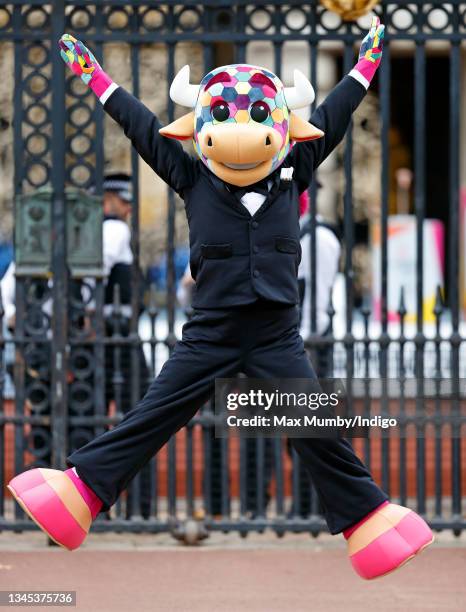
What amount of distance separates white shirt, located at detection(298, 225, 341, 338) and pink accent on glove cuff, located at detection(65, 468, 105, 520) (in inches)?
108

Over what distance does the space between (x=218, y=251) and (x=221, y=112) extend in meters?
0.53

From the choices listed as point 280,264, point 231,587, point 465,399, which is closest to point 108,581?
point 231,587

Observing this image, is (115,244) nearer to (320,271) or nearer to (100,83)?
(320,271)

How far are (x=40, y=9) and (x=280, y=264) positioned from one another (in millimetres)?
2789

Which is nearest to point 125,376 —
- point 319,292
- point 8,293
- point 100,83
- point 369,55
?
point 8,293

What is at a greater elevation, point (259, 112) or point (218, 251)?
point (259, 112)

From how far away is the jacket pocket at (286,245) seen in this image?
208 inches

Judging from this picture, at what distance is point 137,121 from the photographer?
536cm

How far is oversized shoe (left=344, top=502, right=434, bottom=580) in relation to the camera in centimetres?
513

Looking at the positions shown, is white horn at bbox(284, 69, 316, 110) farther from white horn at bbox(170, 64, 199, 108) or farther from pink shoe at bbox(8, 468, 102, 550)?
pink shoe at bbox(8, 468, 102, 550)

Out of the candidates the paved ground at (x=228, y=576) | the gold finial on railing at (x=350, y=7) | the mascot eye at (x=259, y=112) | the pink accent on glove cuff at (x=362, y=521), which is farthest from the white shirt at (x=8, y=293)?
the pink accent on glove cuff at (x=362, y=521)

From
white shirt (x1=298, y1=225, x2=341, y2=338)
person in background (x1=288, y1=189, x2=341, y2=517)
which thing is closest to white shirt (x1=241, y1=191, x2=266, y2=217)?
person in background (x1=288, y1=189, x2=341, y2=517)

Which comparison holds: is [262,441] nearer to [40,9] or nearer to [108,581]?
[108,581]

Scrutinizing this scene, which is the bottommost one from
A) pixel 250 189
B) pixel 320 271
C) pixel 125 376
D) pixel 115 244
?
pixel 125 376
